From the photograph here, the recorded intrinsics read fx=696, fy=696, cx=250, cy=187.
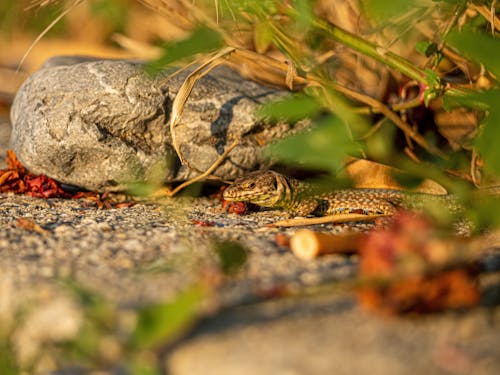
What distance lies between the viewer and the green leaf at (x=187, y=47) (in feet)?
6.07

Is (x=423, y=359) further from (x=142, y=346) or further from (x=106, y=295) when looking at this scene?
(x=106, y=295)

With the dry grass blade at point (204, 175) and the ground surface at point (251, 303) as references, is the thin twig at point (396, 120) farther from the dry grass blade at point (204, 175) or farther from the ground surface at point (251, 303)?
the ground surface at point (251, 303)

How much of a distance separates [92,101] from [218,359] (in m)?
2.41

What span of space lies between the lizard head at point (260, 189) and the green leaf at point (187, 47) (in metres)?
2.06

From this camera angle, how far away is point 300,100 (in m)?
1.83

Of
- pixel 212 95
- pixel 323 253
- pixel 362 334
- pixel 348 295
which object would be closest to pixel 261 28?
pixel 212 95

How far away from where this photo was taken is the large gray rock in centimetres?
402

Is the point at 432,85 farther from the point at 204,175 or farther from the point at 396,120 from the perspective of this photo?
the point at 204,175

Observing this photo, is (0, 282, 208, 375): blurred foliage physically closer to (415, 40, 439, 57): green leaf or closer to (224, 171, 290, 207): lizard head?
(224, 171, 290, 207): lizard head

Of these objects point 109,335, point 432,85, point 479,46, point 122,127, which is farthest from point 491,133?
point 122,127

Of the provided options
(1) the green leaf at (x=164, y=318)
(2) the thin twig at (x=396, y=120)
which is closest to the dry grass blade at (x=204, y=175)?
(2) the thin twig at (x=396, y=120)

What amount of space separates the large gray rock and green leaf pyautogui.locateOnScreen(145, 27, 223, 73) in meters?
2.04

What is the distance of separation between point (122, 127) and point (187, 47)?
229cm

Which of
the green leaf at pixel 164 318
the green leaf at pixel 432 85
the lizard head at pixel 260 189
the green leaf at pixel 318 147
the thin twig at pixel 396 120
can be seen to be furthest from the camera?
the thin twig at pixel 396 120
